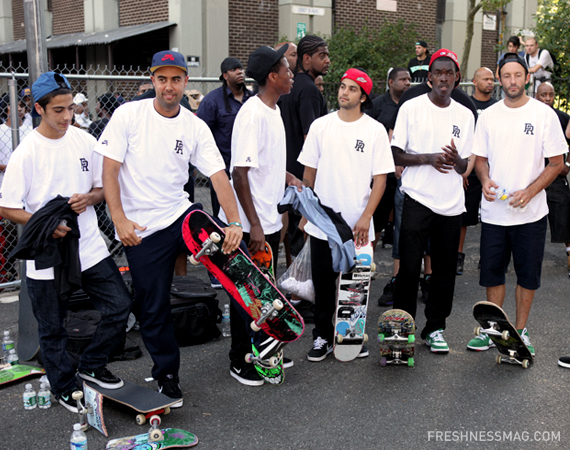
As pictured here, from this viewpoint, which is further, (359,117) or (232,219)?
(359,117)

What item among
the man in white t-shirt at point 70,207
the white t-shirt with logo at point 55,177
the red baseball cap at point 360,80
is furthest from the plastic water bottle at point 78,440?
the red baseball cap at point 360,80

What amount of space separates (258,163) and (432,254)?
5.17 ft

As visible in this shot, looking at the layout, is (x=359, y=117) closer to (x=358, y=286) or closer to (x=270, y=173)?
(x=270, y=173)

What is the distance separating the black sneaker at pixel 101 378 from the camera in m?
3.70

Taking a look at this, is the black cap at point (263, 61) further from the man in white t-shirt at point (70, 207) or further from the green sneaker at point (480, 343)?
the green sneaker at point (480, 343)

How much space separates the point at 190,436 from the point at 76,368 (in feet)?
4.15

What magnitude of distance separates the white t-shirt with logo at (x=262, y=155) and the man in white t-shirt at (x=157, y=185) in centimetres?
31

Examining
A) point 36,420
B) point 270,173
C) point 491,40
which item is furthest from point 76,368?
point 491,40

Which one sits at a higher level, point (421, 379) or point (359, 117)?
point (359, 117)

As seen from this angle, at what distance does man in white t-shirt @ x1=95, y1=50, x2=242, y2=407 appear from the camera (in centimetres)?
349

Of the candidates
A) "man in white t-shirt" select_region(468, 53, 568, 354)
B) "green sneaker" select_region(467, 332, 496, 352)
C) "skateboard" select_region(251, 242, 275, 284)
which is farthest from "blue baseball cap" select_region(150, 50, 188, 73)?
"green sneaker" select_region(467, 332, 496, 352)

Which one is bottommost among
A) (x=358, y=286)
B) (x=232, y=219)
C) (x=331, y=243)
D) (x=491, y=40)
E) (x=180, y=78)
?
(x=358, y=286)

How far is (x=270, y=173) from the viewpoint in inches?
163

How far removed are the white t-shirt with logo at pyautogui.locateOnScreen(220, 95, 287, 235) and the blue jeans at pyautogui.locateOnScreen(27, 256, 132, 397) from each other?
94 cm
